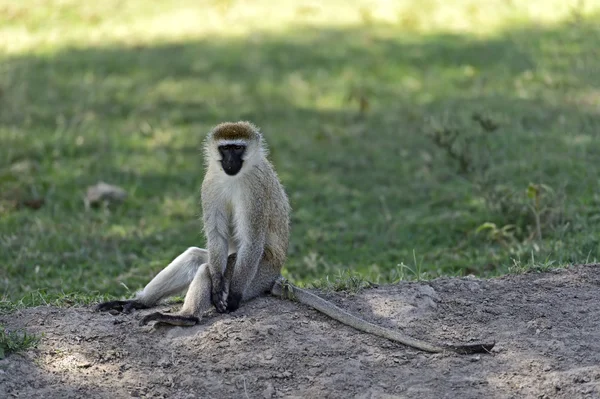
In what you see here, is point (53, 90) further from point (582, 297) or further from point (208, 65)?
point (582, 297)

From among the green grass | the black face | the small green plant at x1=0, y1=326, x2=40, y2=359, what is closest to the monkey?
the black face

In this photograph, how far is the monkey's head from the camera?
549 centimetres

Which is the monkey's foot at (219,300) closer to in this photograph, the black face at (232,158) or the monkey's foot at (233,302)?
the monkey's foot at (233,302)

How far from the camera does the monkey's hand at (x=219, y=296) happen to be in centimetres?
536

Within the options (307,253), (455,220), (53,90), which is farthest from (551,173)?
(53,90)

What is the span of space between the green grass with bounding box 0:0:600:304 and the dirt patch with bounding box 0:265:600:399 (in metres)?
0.72

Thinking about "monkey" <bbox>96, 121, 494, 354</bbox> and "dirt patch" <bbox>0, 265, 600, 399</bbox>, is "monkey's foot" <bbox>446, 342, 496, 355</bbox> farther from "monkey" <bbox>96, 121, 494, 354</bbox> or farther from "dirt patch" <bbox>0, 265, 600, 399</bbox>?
"monkey" <bbox>96, 121, 494, 354</bbox>

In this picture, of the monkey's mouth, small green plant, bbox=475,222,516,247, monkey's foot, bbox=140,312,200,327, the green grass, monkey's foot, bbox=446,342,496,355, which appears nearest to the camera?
monkey's foot, bbox=446,342,496,355

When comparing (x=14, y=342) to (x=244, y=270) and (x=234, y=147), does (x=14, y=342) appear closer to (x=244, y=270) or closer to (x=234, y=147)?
(x=244, y=270)

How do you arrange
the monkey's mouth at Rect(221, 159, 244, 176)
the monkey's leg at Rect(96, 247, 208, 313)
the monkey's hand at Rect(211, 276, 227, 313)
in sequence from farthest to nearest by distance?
1. the monkey's leg at Rect(96, 247, 208, 313)
2. the monkey's mouth at Rect(221, 159, 244, 176)
3. the monkey's hand at Rect(211, 276, 227, 313)

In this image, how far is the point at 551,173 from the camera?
28.9 ft

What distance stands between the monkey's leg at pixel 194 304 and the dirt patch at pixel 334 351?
Result: 0.07 meters

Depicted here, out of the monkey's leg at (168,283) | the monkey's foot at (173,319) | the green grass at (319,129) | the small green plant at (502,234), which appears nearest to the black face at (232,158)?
the monkey's leg at (168,283)

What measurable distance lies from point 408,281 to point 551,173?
Answer: 3.54m
